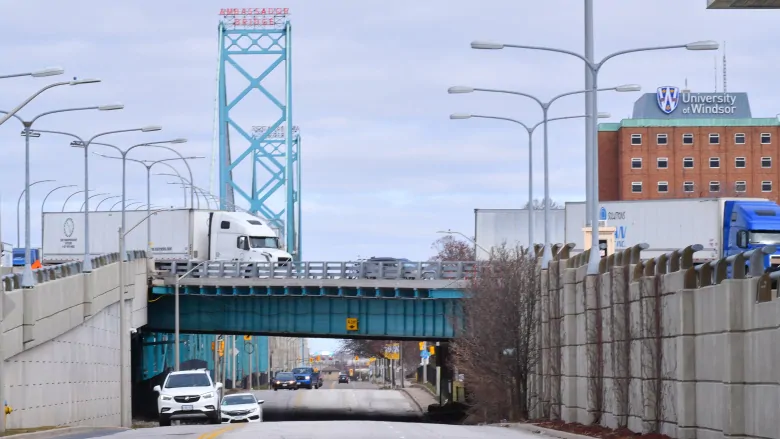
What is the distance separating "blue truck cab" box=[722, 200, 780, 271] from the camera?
171 ft

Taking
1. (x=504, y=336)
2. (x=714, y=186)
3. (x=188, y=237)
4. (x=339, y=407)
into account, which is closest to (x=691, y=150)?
(x=714, y=186)

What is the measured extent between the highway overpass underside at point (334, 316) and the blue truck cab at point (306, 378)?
46.5 meters

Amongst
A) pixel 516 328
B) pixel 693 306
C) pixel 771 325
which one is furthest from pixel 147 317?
pixel 771 325

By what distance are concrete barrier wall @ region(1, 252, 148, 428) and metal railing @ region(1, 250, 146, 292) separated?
0.06 m

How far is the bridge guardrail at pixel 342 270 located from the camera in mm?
67438

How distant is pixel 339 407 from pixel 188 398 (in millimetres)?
39346

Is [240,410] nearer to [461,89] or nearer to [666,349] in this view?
[461,89]

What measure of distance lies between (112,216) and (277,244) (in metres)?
9.47

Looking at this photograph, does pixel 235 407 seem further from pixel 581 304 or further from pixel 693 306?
pixel 693 306

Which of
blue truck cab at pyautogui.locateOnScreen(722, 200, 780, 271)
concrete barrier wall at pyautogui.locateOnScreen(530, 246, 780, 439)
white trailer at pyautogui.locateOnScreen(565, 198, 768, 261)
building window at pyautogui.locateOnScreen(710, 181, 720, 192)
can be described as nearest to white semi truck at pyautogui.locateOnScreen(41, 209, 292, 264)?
white trailer at pyautogui.locateOnScreen(565, 198, 768, 261)

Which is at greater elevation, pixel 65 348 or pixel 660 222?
pixel 660 222

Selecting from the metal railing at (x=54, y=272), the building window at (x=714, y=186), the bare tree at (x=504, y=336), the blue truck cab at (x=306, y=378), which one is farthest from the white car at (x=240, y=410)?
the building window at (x=714, y=186)

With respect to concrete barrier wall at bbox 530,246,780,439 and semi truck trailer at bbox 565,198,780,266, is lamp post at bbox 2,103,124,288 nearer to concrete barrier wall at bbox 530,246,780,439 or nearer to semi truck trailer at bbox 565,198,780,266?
concrete barrier wall at bbox 530,246,780,439

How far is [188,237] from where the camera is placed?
7450 centimetres
